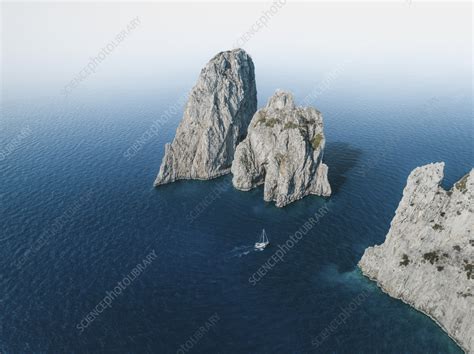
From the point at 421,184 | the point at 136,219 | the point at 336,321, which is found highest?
the point at 136,219

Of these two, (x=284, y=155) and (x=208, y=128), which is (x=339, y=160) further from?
(x=208, y=128)

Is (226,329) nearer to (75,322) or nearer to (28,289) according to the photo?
(75,322)

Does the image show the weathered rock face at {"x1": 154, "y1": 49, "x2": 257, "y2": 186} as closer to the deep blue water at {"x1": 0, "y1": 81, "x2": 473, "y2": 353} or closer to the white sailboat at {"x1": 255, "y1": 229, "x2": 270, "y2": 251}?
the deep blue water at {"x1": 0, "y1": 81, "x2": 473, "y2": 353}

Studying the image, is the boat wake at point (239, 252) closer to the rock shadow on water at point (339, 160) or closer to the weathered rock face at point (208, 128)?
the rock shadow on water at point (339, 160)

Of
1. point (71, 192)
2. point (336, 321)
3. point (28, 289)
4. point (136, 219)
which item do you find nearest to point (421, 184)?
point (336, 321)

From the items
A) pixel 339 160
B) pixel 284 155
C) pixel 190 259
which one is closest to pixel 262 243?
pixel 190 259

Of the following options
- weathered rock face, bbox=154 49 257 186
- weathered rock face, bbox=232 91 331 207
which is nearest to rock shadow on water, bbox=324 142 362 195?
Answer: weathered rock face, bbox=232 91 331 207
